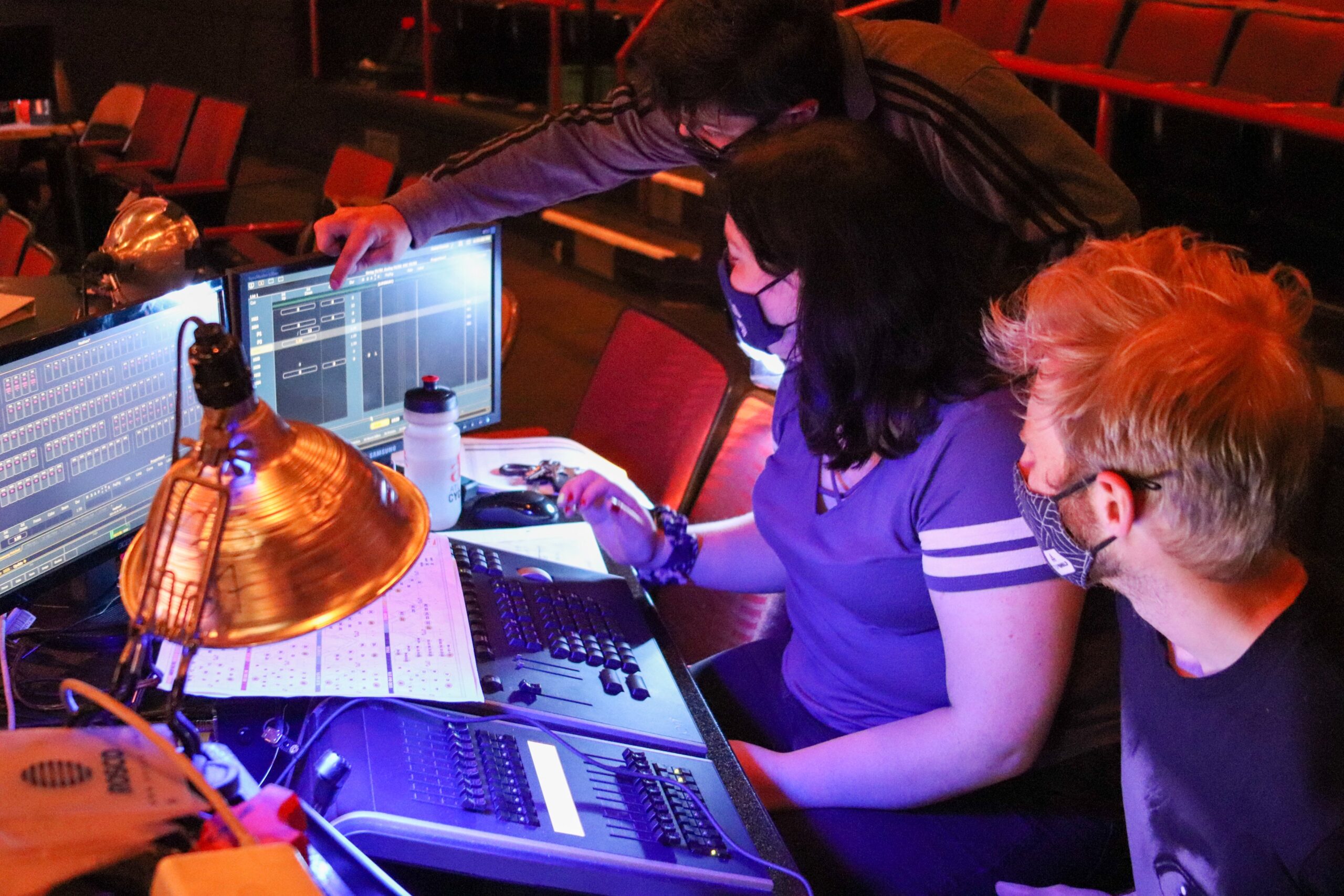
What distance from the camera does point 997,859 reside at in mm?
1315

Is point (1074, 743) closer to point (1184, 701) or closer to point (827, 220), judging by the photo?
point (1184, 701)

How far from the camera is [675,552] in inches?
64.7

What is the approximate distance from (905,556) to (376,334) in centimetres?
86

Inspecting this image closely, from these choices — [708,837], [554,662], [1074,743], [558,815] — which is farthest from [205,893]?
[1074,743]

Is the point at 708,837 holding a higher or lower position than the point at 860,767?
higher

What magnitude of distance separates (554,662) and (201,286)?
63cm

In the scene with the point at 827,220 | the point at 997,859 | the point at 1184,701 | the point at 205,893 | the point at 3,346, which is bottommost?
the point at 997,859

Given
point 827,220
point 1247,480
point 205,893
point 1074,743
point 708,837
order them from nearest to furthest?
point 205,893, point 1247,480, point 708,837, point 827,220, point 1074,743

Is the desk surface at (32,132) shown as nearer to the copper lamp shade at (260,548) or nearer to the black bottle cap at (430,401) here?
the black bottle cap at (430,401)

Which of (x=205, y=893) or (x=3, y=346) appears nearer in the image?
(x=205, y=893)

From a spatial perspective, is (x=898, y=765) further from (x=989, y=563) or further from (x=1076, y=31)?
(x=1076, y=31)

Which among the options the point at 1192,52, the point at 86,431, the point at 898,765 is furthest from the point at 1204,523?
the point at 1192,52

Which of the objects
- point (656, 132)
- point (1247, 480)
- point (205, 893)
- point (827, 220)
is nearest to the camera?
point (205, 893)

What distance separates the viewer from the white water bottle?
163cm
